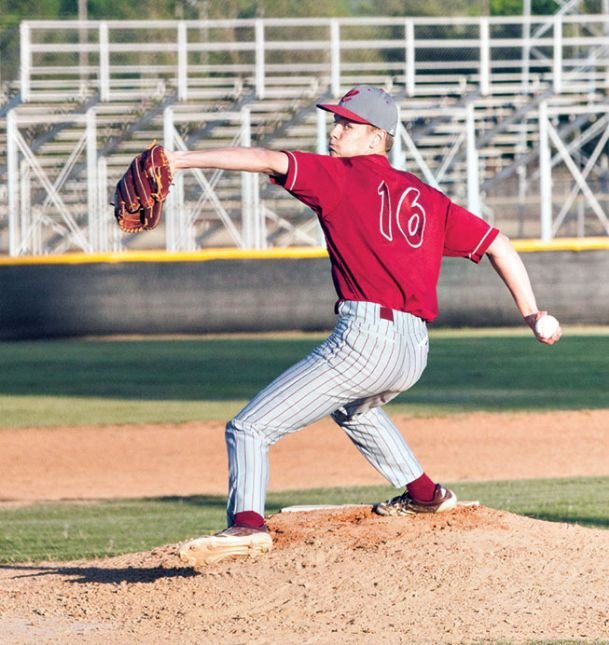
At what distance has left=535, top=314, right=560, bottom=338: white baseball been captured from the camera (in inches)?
194

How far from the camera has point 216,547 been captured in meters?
4.84

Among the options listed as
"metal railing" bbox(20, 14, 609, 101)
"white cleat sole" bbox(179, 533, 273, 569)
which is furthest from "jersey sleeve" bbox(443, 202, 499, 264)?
"metal railing" bbox(20, 14, 609, 101)

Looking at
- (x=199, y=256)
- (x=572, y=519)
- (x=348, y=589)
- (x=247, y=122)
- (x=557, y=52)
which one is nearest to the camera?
(x=348, y=589)

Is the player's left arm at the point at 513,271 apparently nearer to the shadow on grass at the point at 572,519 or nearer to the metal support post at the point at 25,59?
the shadow on grass at the point at 572,519

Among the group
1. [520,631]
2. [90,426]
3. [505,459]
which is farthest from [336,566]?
[90,426]

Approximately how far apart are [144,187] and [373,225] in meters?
0.77

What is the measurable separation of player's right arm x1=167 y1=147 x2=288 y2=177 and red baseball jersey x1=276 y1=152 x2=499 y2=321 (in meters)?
0.04

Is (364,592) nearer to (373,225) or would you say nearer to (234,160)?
(373,225)

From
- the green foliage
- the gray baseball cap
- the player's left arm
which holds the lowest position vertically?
the green foliage

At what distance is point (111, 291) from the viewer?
64.9 ft

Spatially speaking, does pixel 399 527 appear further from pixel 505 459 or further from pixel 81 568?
pixel 505 459

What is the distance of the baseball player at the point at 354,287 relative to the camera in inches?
187

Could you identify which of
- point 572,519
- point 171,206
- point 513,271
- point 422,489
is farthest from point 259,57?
point 513,271

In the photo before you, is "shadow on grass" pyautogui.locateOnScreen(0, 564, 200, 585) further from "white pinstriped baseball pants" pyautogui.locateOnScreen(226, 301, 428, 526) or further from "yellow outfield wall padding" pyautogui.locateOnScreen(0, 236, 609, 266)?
"yellow outfield wall padding" pyautogui.locateOnScreen(0, 236, 609, 266)
